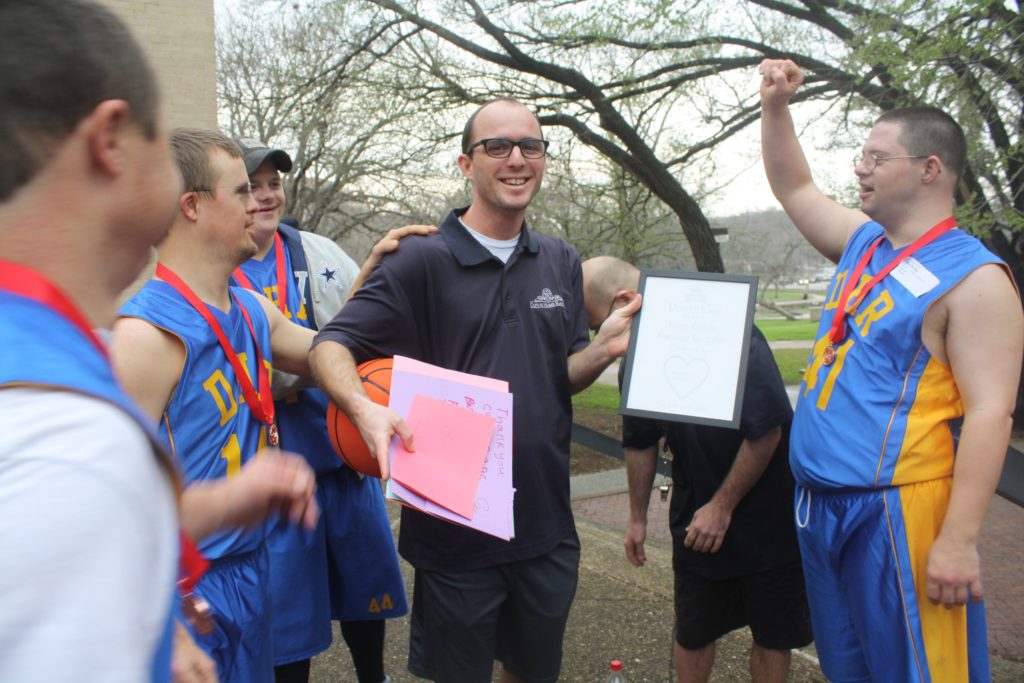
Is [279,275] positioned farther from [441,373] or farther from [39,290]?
[39,290]

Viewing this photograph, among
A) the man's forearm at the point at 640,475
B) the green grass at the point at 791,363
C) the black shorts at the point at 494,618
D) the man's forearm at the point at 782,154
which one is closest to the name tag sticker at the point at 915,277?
the man's forearm at the point at 782,154

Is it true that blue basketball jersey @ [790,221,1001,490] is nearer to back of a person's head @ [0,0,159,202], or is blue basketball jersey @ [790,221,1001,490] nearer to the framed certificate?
the framed certificate

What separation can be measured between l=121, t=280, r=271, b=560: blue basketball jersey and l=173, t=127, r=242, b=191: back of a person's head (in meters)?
0.38

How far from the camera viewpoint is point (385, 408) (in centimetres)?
→ 232

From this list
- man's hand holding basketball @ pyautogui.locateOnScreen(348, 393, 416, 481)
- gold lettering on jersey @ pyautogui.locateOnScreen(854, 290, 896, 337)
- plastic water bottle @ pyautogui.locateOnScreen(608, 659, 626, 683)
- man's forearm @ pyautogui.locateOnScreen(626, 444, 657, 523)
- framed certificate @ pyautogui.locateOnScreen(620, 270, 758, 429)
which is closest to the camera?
man's hand holding basketball @ pyautogui.locateOnScreen(348, 393, 416, 481)

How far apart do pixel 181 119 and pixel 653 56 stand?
27.5 ft

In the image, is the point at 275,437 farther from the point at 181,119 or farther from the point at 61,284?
the point at 181,119


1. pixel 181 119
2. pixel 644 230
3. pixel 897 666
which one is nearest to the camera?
pixel 897 666

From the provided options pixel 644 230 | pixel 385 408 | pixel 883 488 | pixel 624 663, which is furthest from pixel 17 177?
pixel 644 230

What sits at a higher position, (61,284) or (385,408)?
(61,284)

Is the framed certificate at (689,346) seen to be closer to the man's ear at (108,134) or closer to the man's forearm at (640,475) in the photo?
the man's forearm at (640,475)

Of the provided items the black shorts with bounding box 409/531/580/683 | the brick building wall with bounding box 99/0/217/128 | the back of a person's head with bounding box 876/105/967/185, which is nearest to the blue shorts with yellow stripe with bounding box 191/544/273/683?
the black shorts with bounding box 409/531/580/683

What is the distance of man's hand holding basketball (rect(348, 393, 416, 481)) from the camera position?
7.24 feet

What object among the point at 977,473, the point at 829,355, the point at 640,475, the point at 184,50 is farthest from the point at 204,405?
the point at 184,50
